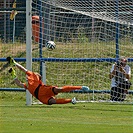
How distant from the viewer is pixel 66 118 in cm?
1669

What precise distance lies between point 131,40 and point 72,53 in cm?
175

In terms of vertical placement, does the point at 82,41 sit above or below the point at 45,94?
above

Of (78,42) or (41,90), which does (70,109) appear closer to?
(41,90)

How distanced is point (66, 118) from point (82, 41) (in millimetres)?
4557

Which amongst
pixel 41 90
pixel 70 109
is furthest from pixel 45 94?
pixel 70 109

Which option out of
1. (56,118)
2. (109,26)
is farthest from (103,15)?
(56,118)

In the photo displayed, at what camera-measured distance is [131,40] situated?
20.4 meters

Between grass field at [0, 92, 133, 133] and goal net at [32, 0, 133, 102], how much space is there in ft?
3.73

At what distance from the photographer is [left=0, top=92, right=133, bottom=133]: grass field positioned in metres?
14.6

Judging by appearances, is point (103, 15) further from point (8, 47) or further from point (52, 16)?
point (8, 47)

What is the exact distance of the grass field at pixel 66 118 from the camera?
47.9 feet

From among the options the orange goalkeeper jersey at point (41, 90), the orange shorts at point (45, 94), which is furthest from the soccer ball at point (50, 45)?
the orange shorts at point (45, 94)

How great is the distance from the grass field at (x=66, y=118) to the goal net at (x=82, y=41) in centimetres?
114

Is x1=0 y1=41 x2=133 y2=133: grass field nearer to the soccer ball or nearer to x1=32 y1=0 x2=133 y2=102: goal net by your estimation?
x1=32 y1=0 x2=133 y2=102: goal net
